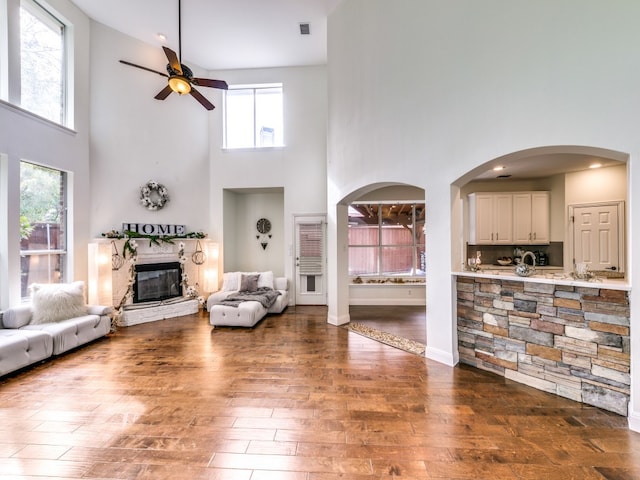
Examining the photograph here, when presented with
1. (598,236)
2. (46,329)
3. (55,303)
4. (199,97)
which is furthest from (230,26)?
(598,236)

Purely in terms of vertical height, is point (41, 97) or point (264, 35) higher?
point (264, 35)

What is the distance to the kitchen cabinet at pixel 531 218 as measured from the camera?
569 centimetres

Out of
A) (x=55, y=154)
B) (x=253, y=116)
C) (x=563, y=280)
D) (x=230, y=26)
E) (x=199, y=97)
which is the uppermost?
(x=230, y=26)

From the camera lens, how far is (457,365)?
11.6ft

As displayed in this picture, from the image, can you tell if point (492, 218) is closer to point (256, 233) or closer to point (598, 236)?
point (598, 236)

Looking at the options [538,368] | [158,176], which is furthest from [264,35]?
[538,368]

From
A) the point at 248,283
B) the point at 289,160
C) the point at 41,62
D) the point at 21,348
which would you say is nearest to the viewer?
the point at 21,348

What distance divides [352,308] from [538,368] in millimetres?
3716

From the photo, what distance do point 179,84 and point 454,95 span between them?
3440 mm

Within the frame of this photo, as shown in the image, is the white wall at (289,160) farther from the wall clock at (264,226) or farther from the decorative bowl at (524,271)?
the decorative bowl at (524,271)

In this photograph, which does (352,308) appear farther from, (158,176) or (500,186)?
(158,176)

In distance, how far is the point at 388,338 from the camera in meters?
4.40

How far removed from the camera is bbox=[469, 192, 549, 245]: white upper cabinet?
5.70m

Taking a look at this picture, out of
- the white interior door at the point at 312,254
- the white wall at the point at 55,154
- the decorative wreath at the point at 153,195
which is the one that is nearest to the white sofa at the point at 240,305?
the white interior door at the point at 312,254
